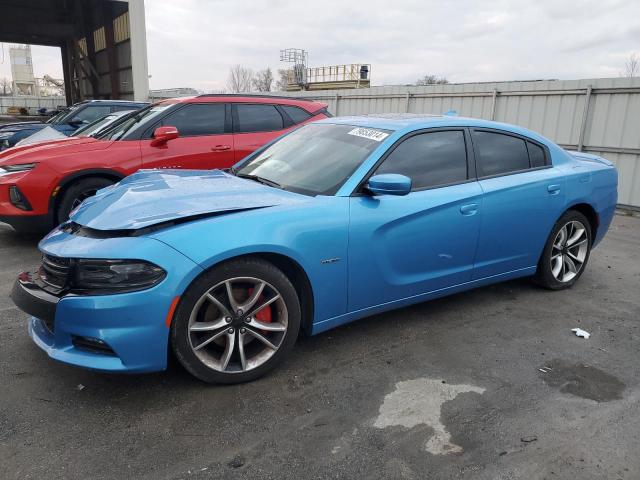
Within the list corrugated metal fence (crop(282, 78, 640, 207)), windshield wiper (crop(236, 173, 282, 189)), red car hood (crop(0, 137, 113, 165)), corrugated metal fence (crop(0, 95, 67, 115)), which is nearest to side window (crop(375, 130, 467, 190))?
windshield wiper (crop(236, 173, 282, 189))

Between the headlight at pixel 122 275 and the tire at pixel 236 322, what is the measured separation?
196mm

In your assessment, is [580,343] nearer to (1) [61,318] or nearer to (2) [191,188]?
(2) [191,188]

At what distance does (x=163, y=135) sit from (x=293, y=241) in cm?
333

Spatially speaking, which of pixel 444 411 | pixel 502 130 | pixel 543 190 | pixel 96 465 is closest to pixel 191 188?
pixel 96 465

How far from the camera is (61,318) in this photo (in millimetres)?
2465

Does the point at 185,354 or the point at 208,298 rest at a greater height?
the point at 208,298

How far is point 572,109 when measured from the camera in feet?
31.6

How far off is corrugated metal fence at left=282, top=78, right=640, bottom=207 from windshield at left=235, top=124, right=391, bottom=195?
24.3ft

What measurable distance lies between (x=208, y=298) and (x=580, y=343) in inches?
105

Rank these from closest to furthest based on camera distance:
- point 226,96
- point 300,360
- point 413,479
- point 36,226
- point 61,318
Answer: point 413,479 → point 61,318 → point 300,360 → point 36,226 → point 226,96

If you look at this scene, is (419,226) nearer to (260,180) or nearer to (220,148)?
(260,180)

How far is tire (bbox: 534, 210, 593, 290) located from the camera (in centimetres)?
436

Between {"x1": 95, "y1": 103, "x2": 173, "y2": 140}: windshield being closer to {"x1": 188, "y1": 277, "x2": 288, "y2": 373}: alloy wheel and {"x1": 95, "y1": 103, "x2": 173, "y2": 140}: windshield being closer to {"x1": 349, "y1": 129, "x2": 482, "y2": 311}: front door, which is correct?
{"x1": 349, "y1": 129, "x2": 482, "y2": 311}: front door

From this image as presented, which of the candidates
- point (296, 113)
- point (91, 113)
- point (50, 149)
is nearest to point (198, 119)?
point (296, 113)
